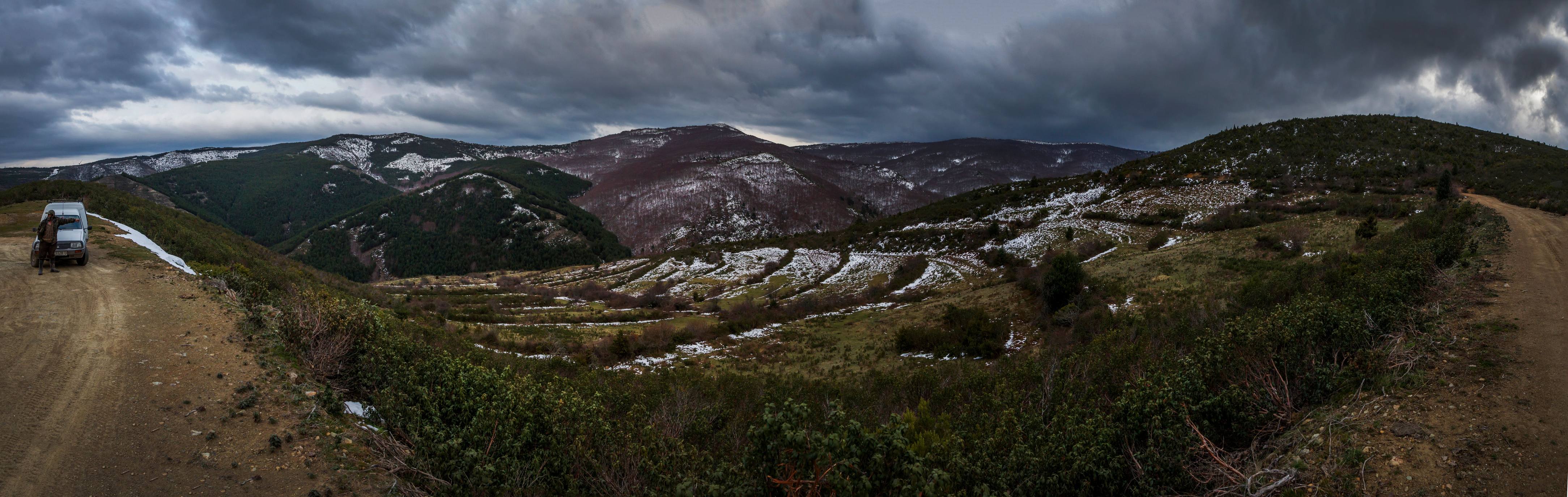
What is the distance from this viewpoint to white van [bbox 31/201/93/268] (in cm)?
1408

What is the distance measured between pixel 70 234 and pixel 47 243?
692 mm

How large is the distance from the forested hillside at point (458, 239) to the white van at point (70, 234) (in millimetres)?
146906

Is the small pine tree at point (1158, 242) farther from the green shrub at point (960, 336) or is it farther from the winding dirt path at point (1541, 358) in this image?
the winding dirt path at point (1541, 358)

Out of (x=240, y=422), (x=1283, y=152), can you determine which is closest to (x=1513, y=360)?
(x=240, y=422)

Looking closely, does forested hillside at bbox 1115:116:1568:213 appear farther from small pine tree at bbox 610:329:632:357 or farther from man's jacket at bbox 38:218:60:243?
man's jacket at bbox 38:218:60:243

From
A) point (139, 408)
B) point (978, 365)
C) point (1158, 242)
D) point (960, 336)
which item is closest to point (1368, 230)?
point (1158, 242)

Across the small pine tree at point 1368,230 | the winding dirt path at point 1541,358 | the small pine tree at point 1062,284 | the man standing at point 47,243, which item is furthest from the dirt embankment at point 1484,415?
the man standing at point 47,243

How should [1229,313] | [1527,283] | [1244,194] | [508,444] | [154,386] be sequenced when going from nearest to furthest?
[508,444], [154,386], [1527,283], [1229,313], [1244,194]

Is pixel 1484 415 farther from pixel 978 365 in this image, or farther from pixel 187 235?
pixel 187 235

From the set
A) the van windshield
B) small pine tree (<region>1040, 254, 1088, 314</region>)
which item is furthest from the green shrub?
the van windshield

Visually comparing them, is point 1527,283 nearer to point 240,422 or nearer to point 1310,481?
point 1310,481

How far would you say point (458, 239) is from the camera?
585 feet

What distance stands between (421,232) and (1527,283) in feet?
737

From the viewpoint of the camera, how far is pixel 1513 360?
7008 mm
